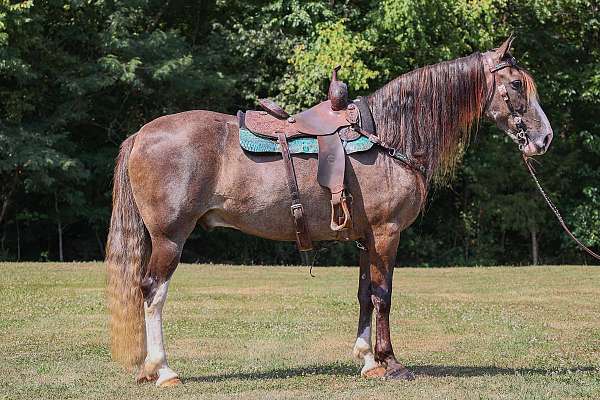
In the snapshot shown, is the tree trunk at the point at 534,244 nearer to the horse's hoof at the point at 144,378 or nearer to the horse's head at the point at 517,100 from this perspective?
the horse's head at the point at 517,100

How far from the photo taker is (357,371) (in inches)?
314

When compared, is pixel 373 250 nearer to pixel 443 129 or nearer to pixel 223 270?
pixel 443 129

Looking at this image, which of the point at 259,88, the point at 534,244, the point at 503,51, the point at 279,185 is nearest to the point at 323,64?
the point at 259,88

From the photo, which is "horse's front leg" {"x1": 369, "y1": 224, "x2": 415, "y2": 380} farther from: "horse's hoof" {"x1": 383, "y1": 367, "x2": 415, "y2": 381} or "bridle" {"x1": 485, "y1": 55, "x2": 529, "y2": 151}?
"bridle" {"x1": 485, "y1": 55, "x2": 529, "y2": 151}

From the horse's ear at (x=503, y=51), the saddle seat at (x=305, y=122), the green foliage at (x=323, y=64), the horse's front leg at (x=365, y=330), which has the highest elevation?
the green foliage at (x=323, y=64)

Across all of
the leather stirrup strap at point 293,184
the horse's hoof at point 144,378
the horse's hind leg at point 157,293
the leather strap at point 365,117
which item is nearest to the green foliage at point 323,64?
the leather strap at point 365,117

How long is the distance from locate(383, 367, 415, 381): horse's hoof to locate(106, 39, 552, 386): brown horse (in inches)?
0.4

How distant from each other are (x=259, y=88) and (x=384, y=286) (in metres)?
16.3

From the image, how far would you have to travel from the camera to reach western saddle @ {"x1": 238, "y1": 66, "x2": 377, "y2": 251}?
742 centimetres

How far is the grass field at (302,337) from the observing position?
283 inches

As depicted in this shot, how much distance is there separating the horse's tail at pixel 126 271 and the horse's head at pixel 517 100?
2.86m

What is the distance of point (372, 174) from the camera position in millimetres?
7539

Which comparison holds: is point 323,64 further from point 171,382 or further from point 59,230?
point 171,382

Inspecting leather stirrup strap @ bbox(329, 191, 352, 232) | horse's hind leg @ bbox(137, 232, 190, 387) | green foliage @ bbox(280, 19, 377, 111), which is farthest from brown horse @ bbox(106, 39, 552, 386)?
green foliage @ bbox(280, 19, 377, 111)
